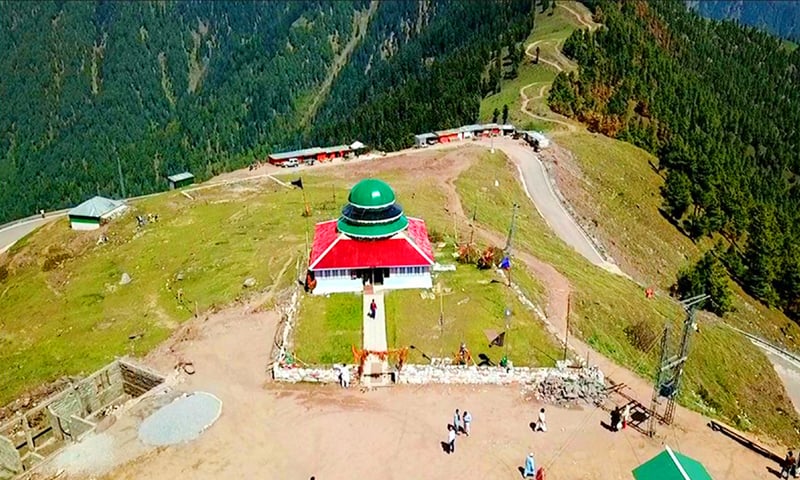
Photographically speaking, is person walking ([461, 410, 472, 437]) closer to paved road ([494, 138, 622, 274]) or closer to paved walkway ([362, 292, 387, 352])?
paved walkway ([362, 292, 387, 352])

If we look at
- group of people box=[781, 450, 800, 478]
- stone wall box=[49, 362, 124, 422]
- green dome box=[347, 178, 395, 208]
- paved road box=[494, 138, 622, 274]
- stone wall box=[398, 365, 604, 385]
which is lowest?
paved road box=[494, 138, 622, 274]

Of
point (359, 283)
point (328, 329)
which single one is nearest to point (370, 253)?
point (359, 283)

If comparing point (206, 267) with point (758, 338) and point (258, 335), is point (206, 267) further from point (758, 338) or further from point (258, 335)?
point (758, 338)

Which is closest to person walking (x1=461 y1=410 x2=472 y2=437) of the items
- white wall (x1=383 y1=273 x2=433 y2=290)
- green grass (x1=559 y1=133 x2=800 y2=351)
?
white wall (x1=383 y1=273 x2=433 y2=290)

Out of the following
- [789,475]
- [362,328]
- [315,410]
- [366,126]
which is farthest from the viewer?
[366,126]

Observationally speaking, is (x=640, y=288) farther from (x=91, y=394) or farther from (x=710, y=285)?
(x=91, y=394)

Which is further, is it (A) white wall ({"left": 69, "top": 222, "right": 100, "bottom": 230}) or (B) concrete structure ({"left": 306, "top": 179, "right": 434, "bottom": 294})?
(A) white wall ({"left": 69, "top": 222, "right": 100, "bottom": 230})

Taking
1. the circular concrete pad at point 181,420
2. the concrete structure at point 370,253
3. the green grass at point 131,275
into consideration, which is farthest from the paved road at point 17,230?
the circular concrete pad at point 181,420

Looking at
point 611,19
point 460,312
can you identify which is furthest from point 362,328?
point 611,19
